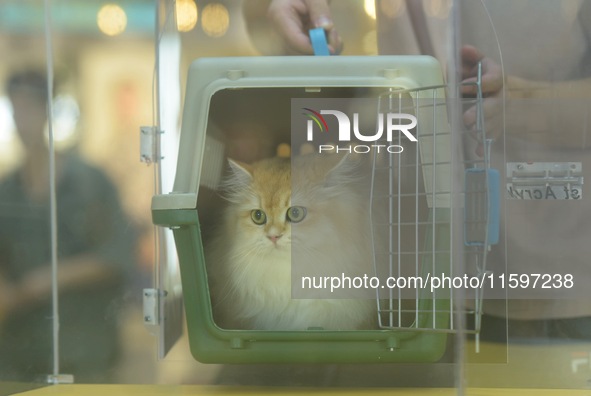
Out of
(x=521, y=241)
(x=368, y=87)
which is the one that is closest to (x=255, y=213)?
(x=368, y=87)

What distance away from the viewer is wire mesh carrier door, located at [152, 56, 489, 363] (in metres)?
1.83

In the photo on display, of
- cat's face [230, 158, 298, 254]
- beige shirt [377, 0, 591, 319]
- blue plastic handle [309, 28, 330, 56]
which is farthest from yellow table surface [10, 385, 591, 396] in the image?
blue plastic handle [309, 28, 330, 56]

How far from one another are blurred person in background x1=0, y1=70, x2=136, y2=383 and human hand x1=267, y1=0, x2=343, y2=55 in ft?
1.76

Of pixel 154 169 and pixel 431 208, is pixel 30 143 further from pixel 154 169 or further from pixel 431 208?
pixel 431 208

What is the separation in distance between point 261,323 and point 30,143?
684 millimetres

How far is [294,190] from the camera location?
1918 millimetres

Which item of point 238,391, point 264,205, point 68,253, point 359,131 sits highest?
point 359,131

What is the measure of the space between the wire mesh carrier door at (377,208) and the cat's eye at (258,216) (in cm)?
10

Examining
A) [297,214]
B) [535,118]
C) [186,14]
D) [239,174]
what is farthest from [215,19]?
[535,118]

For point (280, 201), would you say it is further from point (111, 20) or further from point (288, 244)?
point (111, 20)

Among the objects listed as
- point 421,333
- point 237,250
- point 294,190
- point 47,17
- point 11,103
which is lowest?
point 421,333

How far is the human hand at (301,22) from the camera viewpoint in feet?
6.66

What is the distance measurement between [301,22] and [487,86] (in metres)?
0.44

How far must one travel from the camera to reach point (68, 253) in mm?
2139
